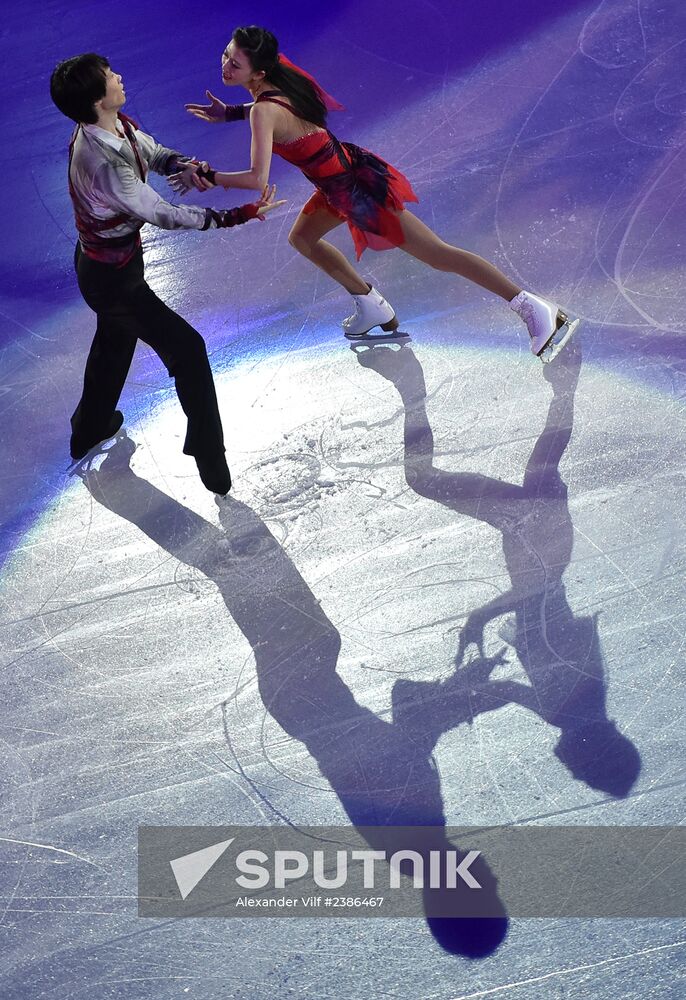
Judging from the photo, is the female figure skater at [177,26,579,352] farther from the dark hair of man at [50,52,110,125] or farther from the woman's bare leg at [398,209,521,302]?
the dark hair of man at [50,52,110,125]

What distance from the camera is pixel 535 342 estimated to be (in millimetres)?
4484

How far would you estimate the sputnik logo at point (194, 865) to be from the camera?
3080mm

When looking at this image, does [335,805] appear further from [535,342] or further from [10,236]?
[10,236]

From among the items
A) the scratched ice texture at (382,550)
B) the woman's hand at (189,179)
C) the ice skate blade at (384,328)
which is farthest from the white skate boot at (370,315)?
the woman's hand at (189,179)

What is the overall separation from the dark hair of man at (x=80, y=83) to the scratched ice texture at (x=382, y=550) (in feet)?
4.86

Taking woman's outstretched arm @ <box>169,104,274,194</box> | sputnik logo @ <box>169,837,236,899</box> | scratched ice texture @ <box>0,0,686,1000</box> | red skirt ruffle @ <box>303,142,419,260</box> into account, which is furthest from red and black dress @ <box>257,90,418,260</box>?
sputnik logo @ <box>169,837,236,899</box>

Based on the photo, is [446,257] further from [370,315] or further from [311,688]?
[311,688]

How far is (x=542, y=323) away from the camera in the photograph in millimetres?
4473

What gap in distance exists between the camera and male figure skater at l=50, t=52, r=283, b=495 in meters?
3.68

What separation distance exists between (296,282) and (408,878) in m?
3.20

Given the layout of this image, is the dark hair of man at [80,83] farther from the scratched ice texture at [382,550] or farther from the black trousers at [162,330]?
the scratched ice texture at [382,550]

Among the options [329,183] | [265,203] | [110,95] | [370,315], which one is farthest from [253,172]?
[370,315]

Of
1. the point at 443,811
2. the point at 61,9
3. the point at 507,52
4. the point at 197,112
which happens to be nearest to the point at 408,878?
the point at 443,811

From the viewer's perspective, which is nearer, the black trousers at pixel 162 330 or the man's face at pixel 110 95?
the man's face at pixel 110 95
